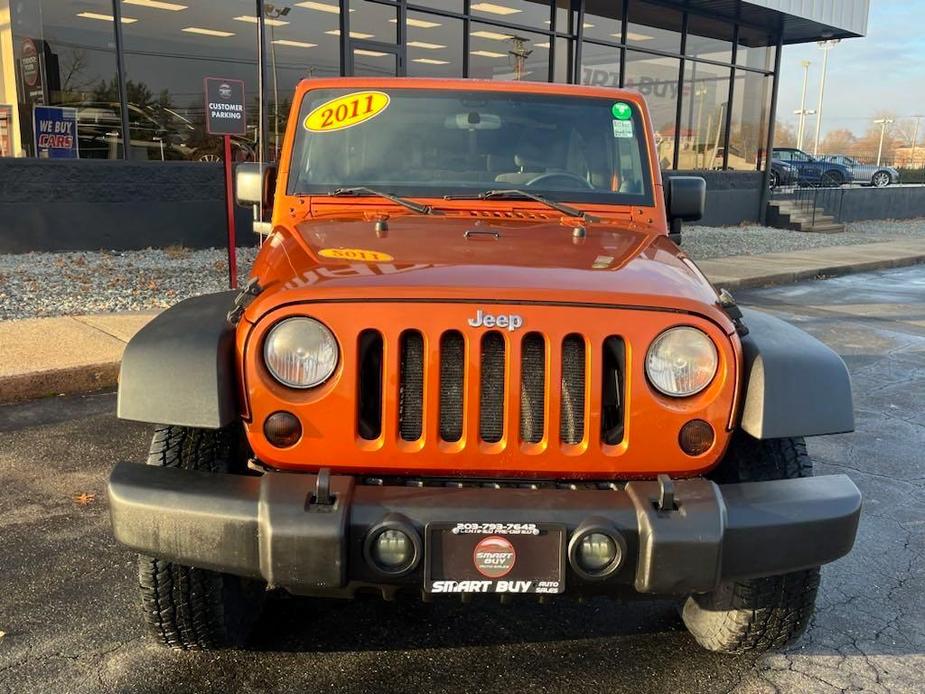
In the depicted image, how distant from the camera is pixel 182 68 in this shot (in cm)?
1157

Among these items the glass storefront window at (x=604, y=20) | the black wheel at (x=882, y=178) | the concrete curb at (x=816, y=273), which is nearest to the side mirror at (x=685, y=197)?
the concrete curb at (x=816, y=273)

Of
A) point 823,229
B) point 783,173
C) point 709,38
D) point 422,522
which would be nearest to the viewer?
point 422,522

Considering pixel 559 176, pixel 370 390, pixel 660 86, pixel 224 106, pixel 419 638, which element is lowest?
pixel 419 638

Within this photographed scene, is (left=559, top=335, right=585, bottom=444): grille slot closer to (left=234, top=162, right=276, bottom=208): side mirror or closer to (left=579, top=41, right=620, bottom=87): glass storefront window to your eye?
(left=234, top=162, right=276, bottom=208): side mirror

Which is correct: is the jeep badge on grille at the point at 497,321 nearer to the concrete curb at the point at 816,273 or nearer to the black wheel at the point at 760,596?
the black wheel at the point at 760,596

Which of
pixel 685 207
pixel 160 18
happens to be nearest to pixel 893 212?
pixel 160 18

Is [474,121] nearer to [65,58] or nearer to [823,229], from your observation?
[65,58]

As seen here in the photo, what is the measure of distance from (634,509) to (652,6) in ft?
55.7

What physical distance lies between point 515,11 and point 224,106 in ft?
30.0

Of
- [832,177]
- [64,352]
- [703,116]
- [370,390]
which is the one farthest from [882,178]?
[370,390]

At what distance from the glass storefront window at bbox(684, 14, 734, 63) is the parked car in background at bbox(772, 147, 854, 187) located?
1160 centimetres

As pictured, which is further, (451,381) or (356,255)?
(356,255)

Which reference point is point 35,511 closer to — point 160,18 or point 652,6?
point 160,18

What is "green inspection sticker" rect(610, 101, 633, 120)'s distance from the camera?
376 cm
